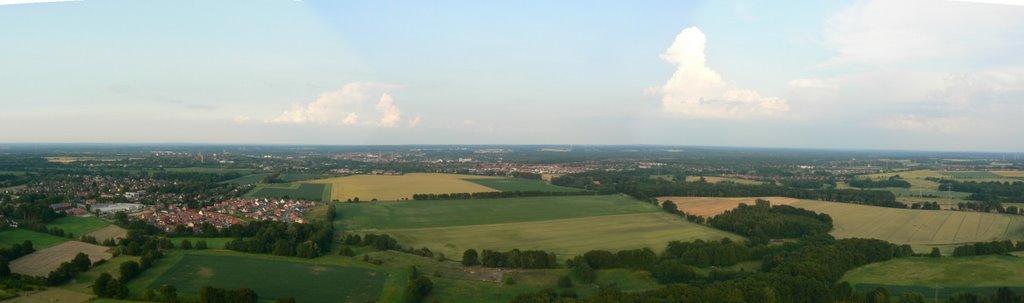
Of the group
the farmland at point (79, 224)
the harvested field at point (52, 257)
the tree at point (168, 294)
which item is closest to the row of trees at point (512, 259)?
the tree at point (168, 294)

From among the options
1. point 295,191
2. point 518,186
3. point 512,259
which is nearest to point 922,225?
point 512,259

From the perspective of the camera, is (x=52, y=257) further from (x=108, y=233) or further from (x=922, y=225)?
(x=922, y=225)

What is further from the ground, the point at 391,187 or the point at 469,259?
the point at 391,187

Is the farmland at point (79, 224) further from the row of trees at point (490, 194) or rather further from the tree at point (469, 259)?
the row of trees at point (490, 194)

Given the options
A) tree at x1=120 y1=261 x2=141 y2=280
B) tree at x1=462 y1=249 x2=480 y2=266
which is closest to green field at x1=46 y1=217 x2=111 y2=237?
tree at x1=120 y1=261 x2=141 y2=280

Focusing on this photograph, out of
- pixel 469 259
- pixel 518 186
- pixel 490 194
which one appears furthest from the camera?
pixel 518 186

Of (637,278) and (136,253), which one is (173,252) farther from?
(637,278)
